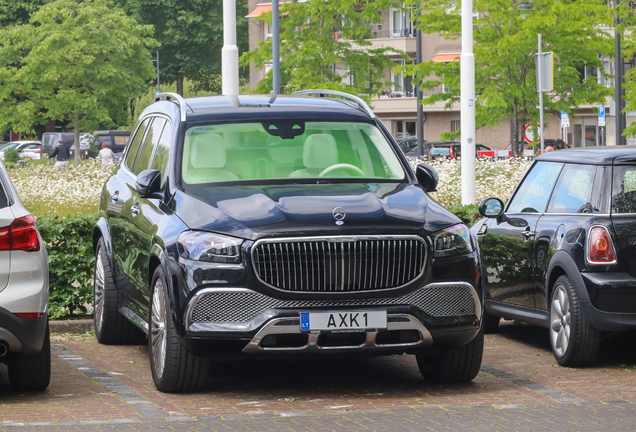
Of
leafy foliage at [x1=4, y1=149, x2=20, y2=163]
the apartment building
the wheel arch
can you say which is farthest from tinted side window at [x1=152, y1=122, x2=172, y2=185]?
the apartment building

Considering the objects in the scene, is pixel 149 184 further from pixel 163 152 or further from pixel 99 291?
pixel 99 291

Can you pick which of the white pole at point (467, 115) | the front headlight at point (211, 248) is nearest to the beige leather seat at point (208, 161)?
the front headlight at point (211, 248)

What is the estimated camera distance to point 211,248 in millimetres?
6418

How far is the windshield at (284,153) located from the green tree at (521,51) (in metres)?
21.0

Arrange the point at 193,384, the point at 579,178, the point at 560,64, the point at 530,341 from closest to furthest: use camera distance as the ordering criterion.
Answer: the point at 193,384 < the point at 579,178 < the point at 530,341 < the point at 560,64

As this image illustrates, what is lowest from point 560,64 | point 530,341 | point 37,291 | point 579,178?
point 530,341

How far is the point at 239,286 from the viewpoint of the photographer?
635cm

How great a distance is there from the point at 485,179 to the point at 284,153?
13.6m

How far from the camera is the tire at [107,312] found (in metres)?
8.83

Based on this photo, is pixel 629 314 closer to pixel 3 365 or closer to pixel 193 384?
pixel 193 384

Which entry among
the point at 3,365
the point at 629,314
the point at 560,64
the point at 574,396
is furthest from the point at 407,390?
the point at 560,64

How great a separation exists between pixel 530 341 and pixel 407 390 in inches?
105

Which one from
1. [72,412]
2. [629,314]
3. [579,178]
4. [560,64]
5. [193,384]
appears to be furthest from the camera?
[560,64]

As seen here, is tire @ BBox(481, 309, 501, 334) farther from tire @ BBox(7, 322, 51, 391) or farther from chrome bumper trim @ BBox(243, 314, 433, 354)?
tire @ BBox(7, 322, 51, 391)
